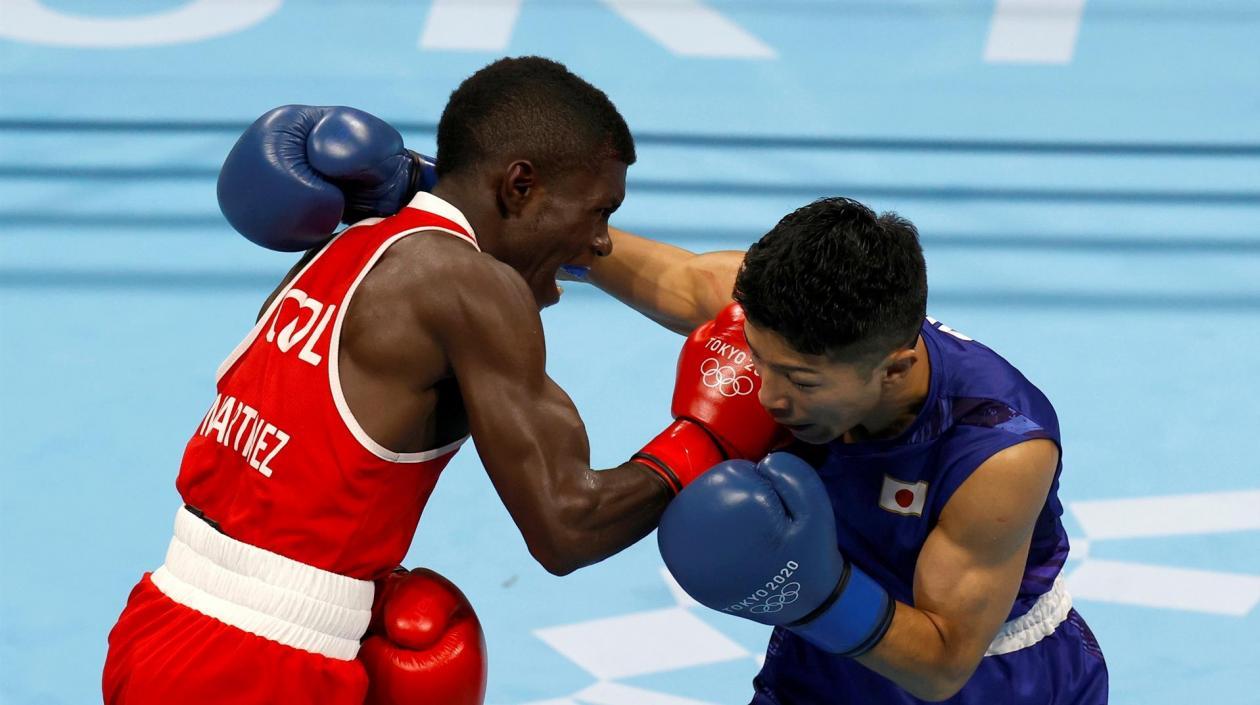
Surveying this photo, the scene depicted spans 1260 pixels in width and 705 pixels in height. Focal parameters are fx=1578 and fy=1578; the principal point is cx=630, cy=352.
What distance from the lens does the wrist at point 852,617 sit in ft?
7.91

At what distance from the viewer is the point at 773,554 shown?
2354 millimetres

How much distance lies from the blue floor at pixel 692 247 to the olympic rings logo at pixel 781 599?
1.25m

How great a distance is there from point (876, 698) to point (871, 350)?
0.73 m

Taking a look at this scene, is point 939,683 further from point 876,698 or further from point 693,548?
point 693,548

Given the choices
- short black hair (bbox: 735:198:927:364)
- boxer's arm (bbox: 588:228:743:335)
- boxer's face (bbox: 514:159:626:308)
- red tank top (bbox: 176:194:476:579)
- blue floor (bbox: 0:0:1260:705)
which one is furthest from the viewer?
blue floor (bbox: 0:0:1260:705)

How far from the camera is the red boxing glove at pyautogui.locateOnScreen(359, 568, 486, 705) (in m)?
2.56

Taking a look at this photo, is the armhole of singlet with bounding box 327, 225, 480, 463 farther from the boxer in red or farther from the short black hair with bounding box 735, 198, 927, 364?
the short black hair with bounding box 735, 198, 927, 364

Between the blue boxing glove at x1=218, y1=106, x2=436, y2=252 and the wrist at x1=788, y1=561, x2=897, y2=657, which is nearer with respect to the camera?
the wrist at x1=788, y1=561, x2=897, y2=657

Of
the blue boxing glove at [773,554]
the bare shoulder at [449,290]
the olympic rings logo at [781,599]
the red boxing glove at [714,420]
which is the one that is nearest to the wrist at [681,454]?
the red boxing glove at [714,420]

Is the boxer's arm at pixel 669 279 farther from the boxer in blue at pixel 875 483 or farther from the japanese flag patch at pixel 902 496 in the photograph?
the japanese flag patch at pixel 902 496

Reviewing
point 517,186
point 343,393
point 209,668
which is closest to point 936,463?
point 517,186

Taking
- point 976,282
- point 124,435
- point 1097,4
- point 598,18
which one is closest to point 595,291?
point 976,282

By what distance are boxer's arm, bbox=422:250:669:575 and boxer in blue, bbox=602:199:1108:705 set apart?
16cm

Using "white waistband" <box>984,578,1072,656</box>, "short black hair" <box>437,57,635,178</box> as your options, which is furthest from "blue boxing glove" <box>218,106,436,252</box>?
"white waistband" <box>984,578,1072,656</box>
